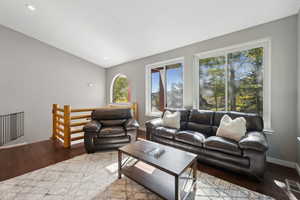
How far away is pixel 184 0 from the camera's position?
7.22 feet

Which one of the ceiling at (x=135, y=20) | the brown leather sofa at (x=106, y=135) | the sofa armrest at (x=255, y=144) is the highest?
the ceiling at (x=135, y=20)

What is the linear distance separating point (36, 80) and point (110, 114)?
111 inches

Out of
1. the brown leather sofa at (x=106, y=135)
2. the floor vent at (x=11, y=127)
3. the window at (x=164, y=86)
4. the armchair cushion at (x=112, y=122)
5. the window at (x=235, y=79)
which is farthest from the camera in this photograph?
the window at (x=164, y=86)

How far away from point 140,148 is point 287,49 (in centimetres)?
302

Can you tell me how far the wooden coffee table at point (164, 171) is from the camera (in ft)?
4.66

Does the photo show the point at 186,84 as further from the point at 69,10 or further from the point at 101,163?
the point at 69,10

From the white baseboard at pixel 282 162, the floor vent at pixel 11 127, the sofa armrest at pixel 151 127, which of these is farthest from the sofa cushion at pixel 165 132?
the floor vent at pixel 11 127

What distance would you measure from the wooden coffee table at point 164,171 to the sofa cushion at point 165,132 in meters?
0.78

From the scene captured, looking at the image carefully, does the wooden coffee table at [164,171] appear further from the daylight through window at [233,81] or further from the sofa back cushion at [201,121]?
the daylight through window at [233,81]

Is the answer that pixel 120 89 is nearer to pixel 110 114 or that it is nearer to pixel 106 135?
pixel 110 114

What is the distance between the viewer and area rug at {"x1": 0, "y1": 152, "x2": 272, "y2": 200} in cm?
158

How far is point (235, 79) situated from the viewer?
9.68 feet

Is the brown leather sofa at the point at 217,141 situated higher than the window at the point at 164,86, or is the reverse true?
the window at the point at 164,86

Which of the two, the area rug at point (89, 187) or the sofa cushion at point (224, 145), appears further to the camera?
the sofa cushion at point (224, 145)
